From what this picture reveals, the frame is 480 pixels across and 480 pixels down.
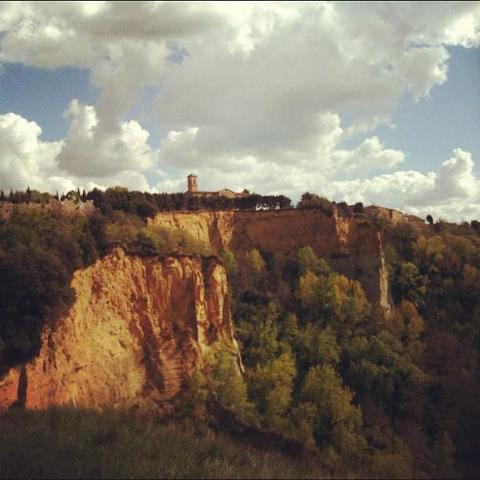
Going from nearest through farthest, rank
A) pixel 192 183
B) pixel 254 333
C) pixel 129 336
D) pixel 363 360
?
pixel 129 336 < pixel 363 360 < pixel 254 333 < pixel 192 183

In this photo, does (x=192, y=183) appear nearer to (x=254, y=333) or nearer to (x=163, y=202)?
(x=163, y=202)

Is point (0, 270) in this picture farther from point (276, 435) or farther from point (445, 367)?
point (445, 367)

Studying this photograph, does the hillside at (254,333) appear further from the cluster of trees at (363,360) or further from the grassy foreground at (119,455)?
the grassy foreground at (119,455)

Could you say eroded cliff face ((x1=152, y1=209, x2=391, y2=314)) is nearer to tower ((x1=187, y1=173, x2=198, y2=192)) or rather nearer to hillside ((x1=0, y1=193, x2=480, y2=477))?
hillside ((x1=0, y1=193, x2=480, y2=477))

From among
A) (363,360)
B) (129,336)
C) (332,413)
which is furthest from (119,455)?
(363,360)

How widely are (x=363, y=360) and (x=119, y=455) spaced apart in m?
21.2

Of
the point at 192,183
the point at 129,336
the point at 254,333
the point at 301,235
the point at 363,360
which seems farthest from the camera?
the point at 192,183

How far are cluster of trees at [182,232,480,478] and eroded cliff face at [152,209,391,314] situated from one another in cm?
122

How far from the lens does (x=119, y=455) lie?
708cm

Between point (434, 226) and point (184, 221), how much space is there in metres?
23.5

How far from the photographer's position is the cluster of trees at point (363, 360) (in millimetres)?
22250

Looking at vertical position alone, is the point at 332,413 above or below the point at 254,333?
below

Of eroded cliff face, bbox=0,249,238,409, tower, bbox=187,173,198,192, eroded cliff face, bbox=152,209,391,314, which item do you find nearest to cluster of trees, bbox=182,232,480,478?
eroded cliff face, bbox=152,209,391,314

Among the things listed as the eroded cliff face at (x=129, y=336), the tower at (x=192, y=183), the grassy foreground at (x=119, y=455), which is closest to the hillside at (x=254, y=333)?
the eroded cliff face at (x=129, y=336)
